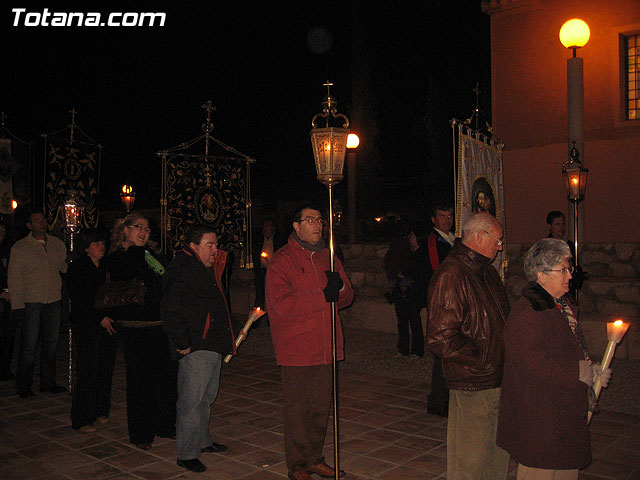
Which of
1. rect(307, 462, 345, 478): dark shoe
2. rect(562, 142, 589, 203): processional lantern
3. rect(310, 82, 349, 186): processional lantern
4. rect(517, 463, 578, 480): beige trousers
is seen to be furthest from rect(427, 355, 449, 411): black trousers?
rect(562, 142, 589, 203): processional lantern

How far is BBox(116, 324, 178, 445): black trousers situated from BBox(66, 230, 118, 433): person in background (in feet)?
2.04

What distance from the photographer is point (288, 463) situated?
4.88 meters

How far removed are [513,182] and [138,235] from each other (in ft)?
34.9

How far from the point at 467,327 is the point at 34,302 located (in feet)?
19.6

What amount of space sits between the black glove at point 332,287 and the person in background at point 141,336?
6.95 ft

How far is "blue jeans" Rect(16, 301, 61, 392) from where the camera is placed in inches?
304

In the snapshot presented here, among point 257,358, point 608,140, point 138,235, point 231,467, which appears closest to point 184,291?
point 138,235

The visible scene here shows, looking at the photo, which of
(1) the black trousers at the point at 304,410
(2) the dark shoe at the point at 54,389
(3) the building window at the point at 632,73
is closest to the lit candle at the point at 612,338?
(1) the black trousers at the point at 304,410

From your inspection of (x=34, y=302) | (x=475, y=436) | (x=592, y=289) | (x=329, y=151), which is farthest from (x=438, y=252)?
(x=592, y=289)

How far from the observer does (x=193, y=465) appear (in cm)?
523

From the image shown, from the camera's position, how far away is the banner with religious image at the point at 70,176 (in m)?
9.85

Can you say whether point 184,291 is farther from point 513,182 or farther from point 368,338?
point 513,182

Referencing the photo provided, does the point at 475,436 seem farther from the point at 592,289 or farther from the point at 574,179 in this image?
the point at 592,289

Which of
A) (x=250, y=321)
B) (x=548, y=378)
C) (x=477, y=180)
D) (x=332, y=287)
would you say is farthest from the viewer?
(x=477, y=180)
